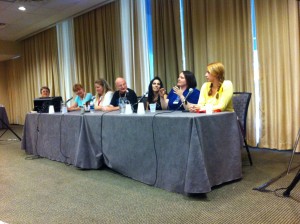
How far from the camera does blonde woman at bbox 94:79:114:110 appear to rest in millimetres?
3727

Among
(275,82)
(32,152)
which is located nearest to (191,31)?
(275,82)

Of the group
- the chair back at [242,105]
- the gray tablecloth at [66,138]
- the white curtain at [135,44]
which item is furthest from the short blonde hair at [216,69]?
the white curtain at [135,44]

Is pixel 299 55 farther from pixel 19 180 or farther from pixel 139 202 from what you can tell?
pixel 19 180

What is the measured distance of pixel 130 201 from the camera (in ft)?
6.59

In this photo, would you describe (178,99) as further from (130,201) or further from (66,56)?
(66,56)

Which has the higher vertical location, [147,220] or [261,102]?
[261,102]

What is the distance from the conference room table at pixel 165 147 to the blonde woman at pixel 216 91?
0.17 meters

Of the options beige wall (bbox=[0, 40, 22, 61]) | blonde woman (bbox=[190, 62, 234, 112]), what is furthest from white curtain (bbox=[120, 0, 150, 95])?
beige wall (bbox=[0, 40, 22, 61])

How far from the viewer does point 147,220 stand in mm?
1694

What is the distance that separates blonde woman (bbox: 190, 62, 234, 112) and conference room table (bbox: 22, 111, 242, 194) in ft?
0.55

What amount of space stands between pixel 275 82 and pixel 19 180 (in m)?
2.95

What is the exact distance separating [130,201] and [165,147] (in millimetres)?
460

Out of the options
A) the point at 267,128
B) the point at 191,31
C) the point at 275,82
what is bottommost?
the point at 267,128

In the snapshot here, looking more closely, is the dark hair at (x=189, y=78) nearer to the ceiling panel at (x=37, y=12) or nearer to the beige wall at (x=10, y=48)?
the ceiling panel at (x=37, y=12)
